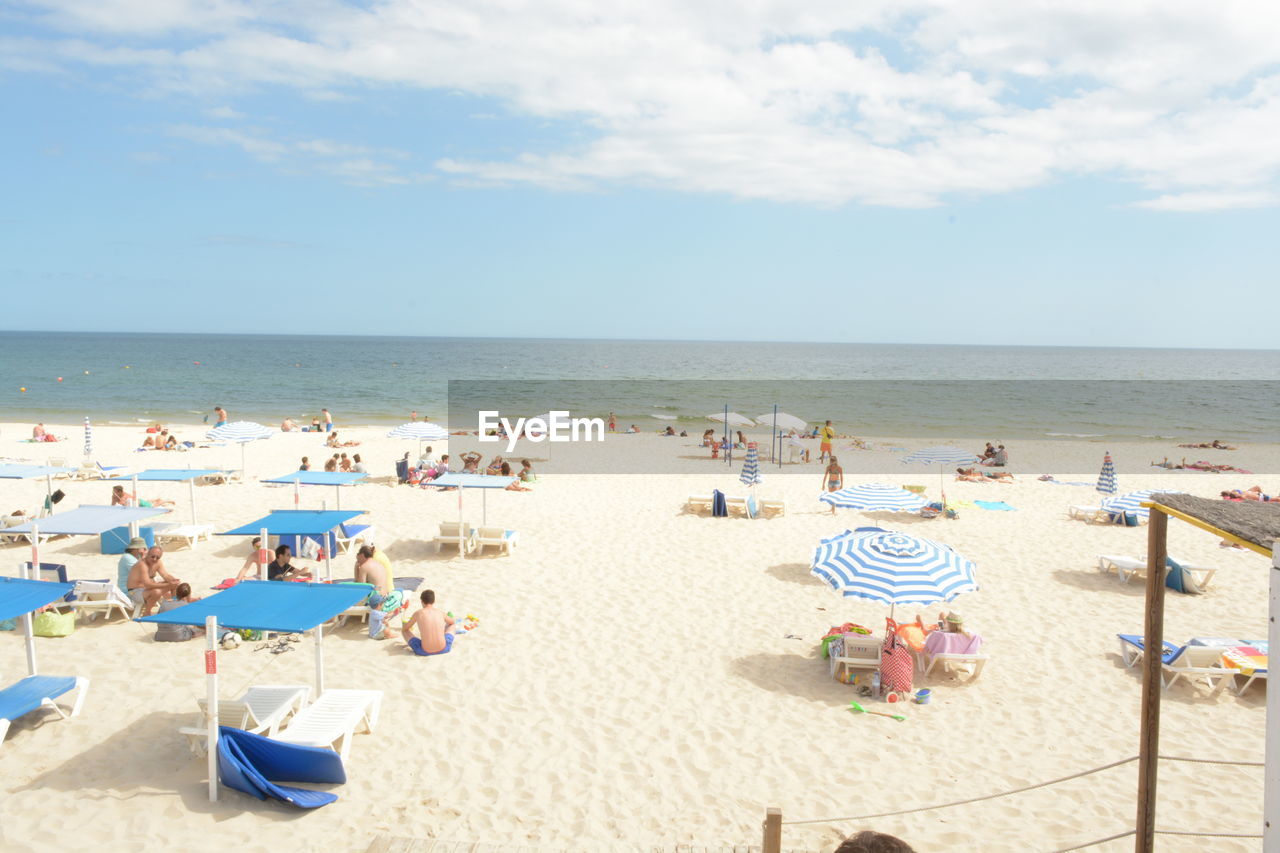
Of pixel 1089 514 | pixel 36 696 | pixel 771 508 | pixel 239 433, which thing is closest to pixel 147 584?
pixel 36 696

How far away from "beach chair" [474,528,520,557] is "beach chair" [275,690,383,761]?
5343mm

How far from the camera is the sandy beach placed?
5.54m

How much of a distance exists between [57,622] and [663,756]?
7.13 meters

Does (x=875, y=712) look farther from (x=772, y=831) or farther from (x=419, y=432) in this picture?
(x=419, y=432)

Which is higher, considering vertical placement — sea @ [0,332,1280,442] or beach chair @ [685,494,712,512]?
sea @ [0,332,1280,442]

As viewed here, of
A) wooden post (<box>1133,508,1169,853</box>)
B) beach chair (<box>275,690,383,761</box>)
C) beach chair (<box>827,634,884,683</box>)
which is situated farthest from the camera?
beach chair (<box>827,634,884,683</box>)

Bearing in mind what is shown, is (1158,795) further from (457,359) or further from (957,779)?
(457,359)

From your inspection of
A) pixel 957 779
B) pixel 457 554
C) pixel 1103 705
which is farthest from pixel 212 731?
pixel 1103 705

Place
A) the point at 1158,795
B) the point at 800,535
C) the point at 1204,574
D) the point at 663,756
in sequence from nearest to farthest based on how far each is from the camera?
the point at 1158,795 < the point at 663,756 < the point at 1204,574 < the point at 800,535

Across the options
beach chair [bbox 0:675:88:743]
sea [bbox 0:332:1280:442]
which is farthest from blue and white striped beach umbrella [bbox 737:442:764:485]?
beach chair [bbox 0:675:88:743]

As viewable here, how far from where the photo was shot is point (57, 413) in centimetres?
4222

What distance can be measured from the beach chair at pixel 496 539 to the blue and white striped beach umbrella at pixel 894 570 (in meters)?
5.42

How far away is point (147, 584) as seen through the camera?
9484mm

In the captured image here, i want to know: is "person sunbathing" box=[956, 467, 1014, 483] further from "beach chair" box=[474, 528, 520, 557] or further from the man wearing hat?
the man wearing hat
